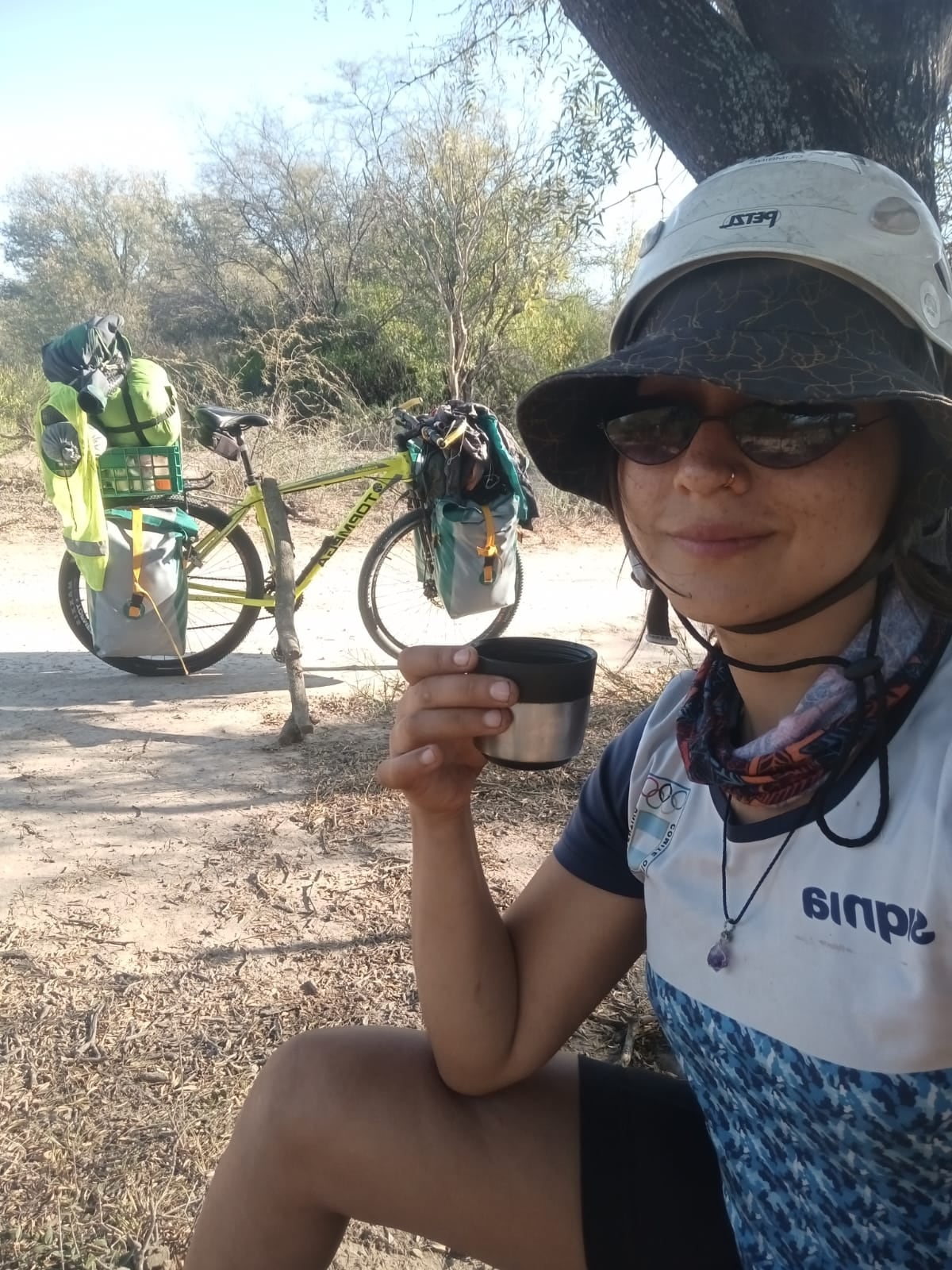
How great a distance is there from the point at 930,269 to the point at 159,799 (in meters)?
3.15

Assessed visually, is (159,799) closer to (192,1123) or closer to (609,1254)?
(192,1123)

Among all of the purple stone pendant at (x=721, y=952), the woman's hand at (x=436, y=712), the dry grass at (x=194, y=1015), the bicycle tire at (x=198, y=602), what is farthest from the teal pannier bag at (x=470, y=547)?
the purple stone pendant at (x=721, y=952)

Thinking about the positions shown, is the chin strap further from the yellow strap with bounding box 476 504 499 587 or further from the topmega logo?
the yellow strap with bounding box 476 504 499 587

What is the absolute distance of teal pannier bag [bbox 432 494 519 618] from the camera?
4.68 metres

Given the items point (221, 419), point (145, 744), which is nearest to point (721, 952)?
point (145, 744)

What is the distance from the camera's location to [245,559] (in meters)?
4.87

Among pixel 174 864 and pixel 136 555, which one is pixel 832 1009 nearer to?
pixel 174 864

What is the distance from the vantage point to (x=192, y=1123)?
6.36 feet

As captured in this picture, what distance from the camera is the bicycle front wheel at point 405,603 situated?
5.08 m

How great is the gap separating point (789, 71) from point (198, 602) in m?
3.83

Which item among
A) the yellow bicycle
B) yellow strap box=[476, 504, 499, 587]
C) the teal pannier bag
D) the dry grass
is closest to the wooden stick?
the yellow bicycle

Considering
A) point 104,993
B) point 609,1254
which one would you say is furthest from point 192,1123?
point 609,1254

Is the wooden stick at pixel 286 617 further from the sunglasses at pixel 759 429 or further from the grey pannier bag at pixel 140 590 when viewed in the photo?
the sunglasses at pixel 759 429

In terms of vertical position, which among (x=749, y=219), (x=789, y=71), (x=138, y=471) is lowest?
(x=138, y=471)
